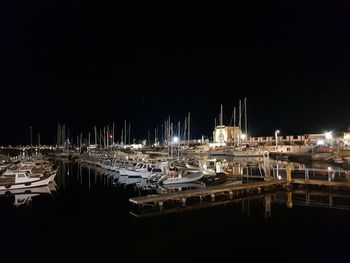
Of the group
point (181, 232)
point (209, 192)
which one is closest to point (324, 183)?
point (209, 192)

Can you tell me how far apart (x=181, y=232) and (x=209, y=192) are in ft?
26.6

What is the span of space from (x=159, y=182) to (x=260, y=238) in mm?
18828

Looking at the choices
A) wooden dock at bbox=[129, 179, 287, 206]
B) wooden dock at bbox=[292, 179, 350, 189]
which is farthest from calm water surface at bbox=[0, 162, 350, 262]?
wooden dock at bbox=[292, 179, 350, 189]

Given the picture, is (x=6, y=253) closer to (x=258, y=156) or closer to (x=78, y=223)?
(x=78, y=223)

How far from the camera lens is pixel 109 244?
55.3 feet

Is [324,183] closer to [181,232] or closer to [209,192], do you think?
[209,192]

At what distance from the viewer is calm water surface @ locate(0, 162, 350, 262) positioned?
15.6 meters

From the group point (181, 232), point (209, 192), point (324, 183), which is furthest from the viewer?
point (324, 183)

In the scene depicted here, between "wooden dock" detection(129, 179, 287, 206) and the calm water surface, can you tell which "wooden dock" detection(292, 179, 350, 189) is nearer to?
"wooden dock" detection(129, 179, 287, 206)

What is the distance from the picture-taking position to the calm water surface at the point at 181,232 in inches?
613

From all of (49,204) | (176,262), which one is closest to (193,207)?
(176,262)

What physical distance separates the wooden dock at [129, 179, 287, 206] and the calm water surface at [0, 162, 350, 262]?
100 cm

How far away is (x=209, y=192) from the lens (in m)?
26.3

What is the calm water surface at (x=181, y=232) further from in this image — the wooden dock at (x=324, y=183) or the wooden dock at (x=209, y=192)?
the wooden dock at (x=324, y=183)
